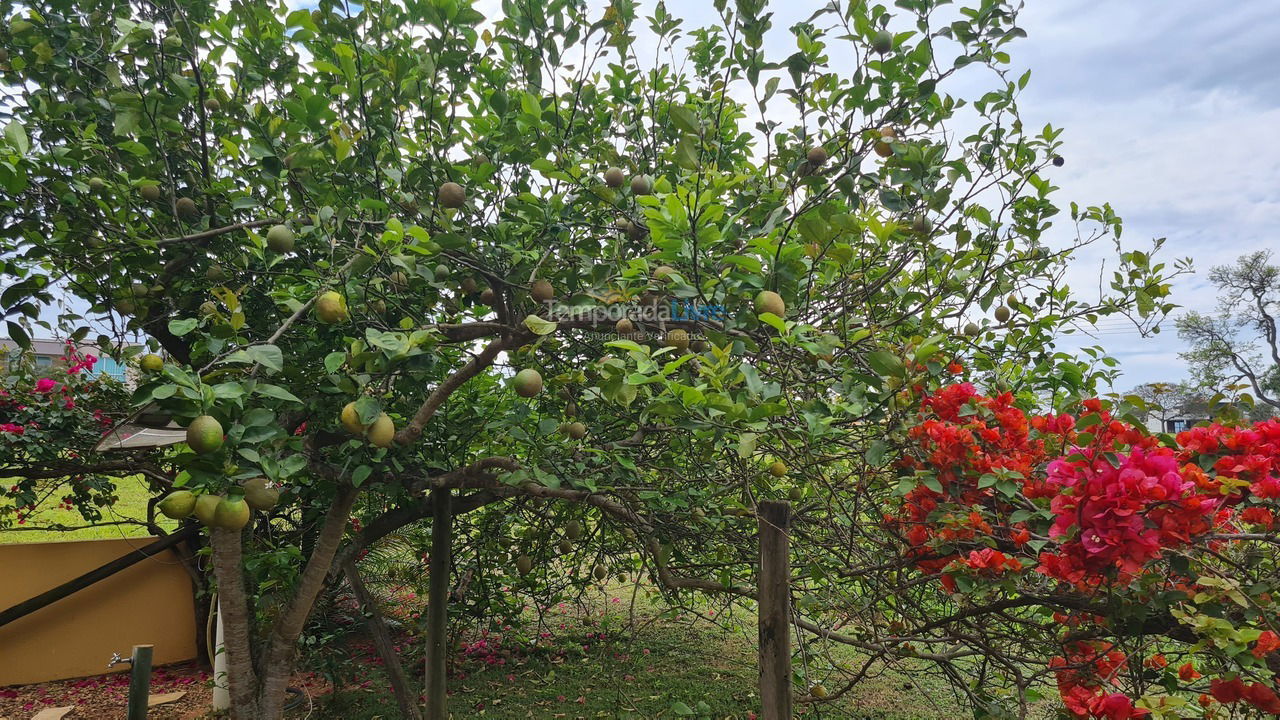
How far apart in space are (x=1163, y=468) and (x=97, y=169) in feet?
10.7

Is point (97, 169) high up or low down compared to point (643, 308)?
up

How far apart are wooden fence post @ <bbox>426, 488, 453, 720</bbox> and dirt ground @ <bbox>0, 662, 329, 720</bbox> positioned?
1.71m

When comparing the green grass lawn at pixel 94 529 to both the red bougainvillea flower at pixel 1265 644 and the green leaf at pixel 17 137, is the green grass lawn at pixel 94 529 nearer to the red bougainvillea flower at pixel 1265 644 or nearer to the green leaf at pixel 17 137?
the green leaf at pixel 17 137

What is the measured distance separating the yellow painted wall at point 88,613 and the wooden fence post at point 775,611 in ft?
17.8

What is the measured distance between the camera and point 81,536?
7281 mm

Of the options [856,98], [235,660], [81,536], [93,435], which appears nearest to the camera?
[856,98]

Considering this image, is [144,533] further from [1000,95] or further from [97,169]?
[1000,95]

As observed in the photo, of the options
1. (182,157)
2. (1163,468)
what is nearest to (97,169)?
(182,157)

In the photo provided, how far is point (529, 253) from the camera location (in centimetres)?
209

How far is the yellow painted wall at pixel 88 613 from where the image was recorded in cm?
513

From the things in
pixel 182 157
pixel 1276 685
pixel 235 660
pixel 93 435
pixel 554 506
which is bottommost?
pixel 235 660

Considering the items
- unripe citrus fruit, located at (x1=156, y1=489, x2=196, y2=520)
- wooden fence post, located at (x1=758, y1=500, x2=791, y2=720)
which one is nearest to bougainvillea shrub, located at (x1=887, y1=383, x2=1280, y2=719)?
wooden fence post, located at (x1=758, y1=500, x2=791, y2=720)

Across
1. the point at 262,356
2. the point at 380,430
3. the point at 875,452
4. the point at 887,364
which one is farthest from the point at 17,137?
the point at 875,452

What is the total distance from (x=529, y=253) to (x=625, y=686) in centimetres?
345
